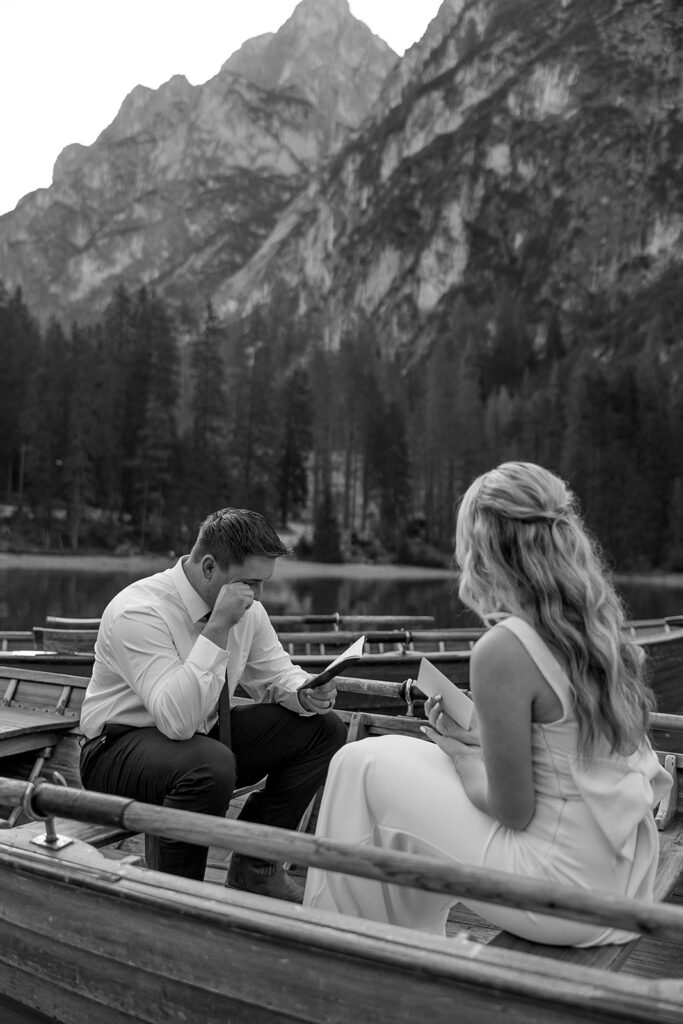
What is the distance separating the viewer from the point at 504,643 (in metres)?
2.15

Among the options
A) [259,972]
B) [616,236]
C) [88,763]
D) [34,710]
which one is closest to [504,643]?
[259,972]

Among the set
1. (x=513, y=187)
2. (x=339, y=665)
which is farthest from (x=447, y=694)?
(x=513, y=187)

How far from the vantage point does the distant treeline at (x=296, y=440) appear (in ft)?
150

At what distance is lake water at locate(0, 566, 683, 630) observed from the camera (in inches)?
982

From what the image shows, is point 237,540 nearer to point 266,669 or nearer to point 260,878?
point 266,669

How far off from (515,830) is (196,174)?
6581 inches

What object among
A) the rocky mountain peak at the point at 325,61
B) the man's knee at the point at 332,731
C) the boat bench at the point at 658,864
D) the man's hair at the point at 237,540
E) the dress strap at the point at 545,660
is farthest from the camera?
the rocky mountain peak at the point at 325,61

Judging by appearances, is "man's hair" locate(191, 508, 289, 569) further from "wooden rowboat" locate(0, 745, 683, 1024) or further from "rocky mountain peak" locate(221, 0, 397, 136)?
"rocky mountain peak" locate(221, 0, 397, 136)

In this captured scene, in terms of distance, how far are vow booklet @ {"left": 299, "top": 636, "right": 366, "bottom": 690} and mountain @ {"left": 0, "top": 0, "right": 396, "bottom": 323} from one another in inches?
5403

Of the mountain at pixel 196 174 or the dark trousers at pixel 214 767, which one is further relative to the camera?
the mountain at pixel 196 174

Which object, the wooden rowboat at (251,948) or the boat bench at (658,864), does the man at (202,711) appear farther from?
the boat bench at (658,864)

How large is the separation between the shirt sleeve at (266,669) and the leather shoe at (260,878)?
Result: 0.65 meters

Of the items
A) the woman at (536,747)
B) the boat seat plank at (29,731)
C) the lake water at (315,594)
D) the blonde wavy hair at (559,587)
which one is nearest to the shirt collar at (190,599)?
the woman at (536,747)

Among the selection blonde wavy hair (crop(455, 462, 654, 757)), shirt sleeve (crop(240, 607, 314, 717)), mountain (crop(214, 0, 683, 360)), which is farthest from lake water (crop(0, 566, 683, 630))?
mountain (crop(214, 0, 683, 360))
